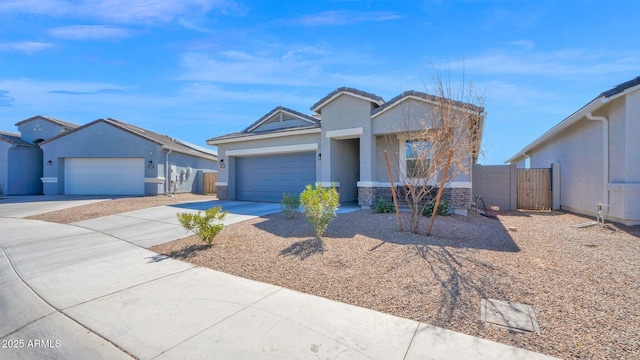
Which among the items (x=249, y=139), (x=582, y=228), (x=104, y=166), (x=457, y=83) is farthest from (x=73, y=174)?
(x=582, y=228)

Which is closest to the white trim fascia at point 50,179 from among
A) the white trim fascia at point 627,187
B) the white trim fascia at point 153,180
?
the white trim fascia at point 153,180

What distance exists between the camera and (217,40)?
10242mm

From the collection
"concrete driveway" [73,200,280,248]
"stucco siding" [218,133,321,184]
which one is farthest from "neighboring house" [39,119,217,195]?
"concrete driveway" [73,200,280,248]

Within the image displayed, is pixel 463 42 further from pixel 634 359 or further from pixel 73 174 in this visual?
pixel 73 174

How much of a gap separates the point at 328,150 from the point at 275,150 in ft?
10.3

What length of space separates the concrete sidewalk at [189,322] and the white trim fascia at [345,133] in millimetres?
8701

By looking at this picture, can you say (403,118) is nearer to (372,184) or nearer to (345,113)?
(345,113)

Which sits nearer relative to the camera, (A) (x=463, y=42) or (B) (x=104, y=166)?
(A) (x=463, y=42)

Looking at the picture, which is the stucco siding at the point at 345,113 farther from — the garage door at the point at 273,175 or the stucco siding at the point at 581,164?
the stucco siding at the point at 581,164

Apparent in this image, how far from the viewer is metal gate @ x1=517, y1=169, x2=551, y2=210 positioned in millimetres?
13570

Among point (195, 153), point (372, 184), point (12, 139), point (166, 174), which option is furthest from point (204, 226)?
point (12, 139)

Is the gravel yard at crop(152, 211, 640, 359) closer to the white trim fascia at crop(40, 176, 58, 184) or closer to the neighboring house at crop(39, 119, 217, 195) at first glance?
the neighboring house at crop(39, 119, 217, 195)

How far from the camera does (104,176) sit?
19.2 metres

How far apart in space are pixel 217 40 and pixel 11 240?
8228 millimetres
